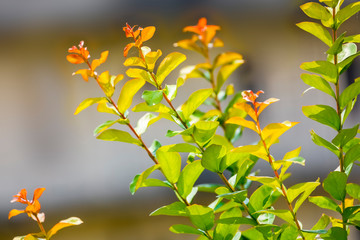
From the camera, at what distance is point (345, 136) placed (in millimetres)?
315

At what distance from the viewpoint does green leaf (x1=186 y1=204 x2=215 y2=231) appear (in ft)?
1.01

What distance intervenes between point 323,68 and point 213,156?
106 millimetres

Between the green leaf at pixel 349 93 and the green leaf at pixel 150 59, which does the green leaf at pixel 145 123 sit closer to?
the green leaf at pixel 150 59

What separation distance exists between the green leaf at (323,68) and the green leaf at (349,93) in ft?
0.04

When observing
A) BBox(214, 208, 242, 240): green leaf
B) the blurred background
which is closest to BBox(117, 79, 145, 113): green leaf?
BBox(214, 208, 242, 240): green leaf

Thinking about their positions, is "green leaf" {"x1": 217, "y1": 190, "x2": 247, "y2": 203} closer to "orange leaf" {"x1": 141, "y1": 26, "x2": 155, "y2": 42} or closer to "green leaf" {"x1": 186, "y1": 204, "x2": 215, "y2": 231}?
"green leaf" {"x1": 186, "y1": 204, "x2": 215, "y2": 231}

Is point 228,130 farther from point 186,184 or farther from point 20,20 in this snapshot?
point 20,20

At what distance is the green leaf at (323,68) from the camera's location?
32 cm

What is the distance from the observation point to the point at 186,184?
343 millimetres

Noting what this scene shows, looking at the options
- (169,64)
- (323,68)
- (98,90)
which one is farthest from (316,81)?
(98,90)

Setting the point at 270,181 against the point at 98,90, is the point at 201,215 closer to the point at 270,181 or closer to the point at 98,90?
the point at 270,181

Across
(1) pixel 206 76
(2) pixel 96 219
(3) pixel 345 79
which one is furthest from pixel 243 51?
(1) pixel 206 76

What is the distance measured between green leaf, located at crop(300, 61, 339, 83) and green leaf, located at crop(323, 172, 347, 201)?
2.9 inches

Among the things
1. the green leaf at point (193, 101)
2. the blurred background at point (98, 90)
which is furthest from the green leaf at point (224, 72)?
the blurred background at point (98, 90)
